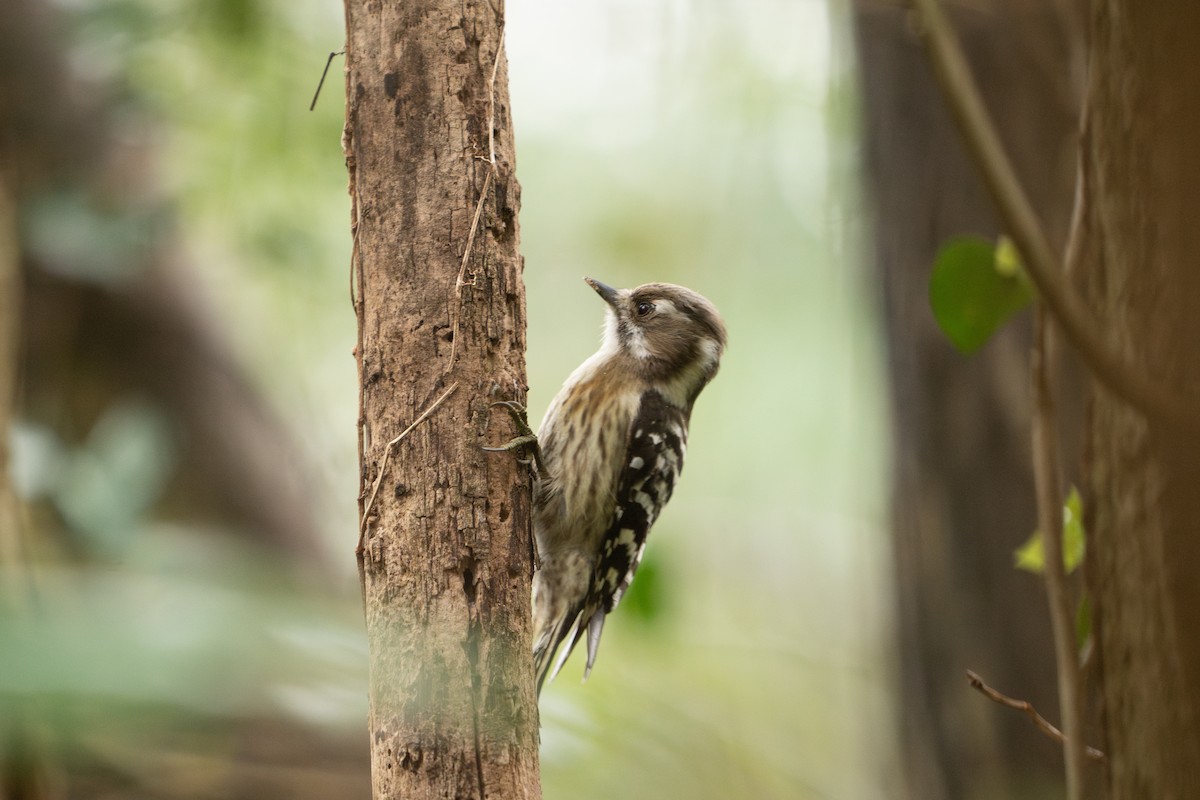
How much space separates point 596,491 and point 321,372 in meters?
3.25

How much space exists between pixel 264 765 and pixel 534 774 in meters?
2.81

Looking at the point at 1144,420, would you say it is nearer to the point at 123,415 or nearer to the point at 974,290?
the point at 974,290

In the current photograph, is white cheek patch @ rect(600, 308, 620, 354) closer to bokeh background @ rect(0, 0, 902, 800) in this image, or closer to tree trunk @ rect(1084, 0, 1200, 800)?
bokeh background @ rect(0, 0, 902, 800)

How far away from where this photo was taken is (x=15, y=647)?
41.7 inches

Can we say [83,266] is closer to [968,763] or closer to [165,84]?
[165,84]

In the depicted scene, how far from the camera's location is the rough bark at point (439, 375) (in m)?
2.12

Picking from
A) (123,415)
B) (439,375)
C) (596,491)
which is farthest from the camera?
(123,415)

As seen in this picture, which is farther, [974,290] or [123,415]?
[123,415]

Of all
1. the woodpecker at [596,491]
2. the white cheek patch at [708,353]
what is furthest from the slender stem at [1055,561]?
the white cheek patch at [708,353]

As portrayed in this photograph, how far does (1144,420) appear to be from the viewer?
1.10 metres

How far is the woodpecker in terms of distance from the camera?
3744mm

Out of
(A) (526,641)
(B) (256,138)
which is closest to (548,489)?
(A) (526,641)

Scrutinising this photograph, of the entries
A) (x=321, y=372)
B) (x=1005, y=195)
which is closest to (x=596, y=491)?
(x=1005, y=195)

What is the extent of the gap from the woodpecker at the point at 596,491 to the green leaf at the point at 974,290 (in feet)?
5.54
